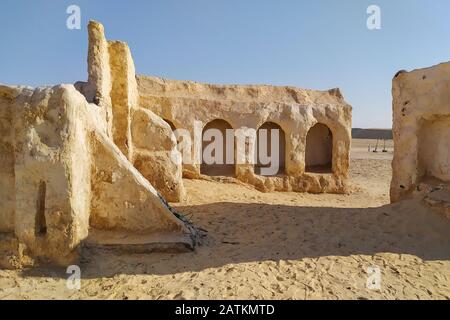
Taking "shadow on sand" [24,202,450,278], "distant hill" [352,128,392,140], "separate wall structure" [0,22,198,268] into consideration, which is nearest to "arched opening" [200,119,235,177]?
"shadow on sand" [24,202,450,278]

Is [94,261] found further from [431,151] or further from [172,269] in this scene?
[431,151]

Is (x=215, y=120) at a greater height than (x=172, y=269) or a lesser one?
greater

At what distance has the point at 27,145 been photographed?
12.3ft

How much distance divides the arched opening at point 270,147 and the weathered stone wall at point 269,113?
49cm

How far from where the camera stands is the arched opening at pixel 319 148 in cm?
1217

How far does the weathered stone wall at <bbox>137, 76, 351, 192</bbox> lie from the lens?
10.0m

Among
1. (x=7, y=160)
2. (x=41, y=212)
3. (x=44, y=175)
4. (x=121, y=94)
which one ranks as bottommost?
(x=41, y=212)

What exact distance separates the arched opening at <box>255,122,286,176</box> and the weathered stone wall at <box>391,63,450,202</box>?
4772 millimetres

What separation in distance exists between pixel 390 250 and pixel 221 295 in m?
2.90

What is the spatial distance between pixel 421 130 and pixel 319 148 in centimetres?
578

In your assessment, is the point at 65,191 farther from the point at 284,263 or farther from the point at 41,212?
the point at 284,263

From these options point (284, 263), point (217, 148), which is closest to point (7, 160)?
point (284, 263)

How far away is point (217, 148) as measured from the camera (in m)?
10.9
